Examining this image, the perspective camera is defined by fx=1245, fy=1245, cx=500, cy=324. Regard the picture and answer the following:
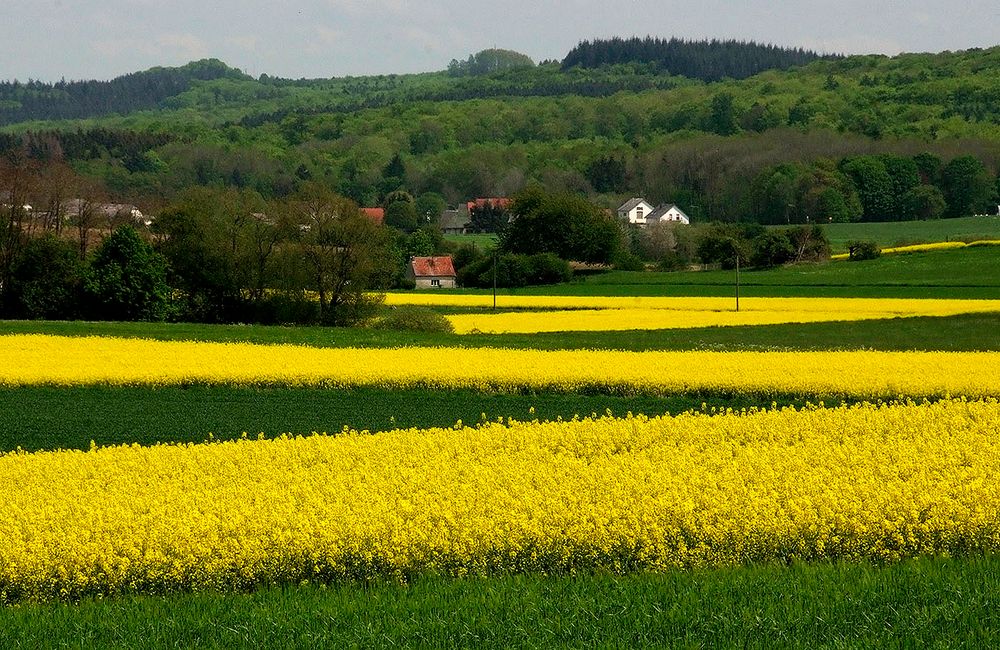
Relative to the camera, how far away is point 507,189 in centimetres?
17200

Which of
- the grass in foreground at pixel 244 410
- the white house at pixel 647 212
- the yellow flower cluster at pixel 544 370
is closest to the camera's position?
the grass in foreground at pixel 244 410

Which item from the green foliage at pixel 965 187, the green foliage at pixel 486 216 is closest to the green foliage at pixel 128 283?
the green foliage at pixel 486 216

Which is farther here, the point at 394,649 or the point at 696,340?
the point at 696,340

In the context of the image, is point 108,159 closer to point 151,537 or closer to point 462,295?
point 462,295

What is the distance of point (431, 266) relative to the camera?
8556 cm

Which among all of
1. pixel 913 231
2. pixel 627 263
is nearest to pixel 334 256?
pixel 627 263

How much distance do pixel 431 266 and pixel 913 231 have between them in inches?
1774

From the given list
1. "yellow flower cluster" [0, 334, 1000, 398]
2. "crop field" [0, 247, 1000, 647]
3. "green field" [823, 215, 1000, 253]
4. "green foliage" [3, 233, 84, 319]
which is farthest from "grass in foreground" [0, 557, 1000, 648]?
"green field" [823, 215, 1000, 253]

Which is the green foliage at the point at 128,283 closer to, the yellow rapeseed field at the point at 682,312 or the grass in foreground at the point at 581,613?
the yellow rapeseed field at the point at 682,312

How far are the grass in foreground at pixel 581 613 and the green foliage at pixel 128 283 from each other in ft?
135

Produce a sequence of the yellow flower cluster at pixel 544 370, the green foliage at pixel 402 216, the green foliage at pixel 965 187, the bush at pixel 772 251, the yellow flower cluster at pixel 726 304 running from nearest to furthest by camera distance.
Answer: the yellow flower cluster at pixel 544 370
the yellow flower cluster at pixel 726 304
the bush at pixel 772 251
the green foliage at pixel 965 187
the green foliage at pixel 402 216

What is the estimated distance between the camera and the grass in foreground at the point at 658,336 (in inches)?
1491

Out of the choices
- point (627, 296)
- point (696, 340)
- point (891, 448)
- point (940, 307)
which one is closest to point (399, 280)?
point (627, 296)

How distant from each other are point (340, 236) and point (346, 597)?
42741 millimetres
